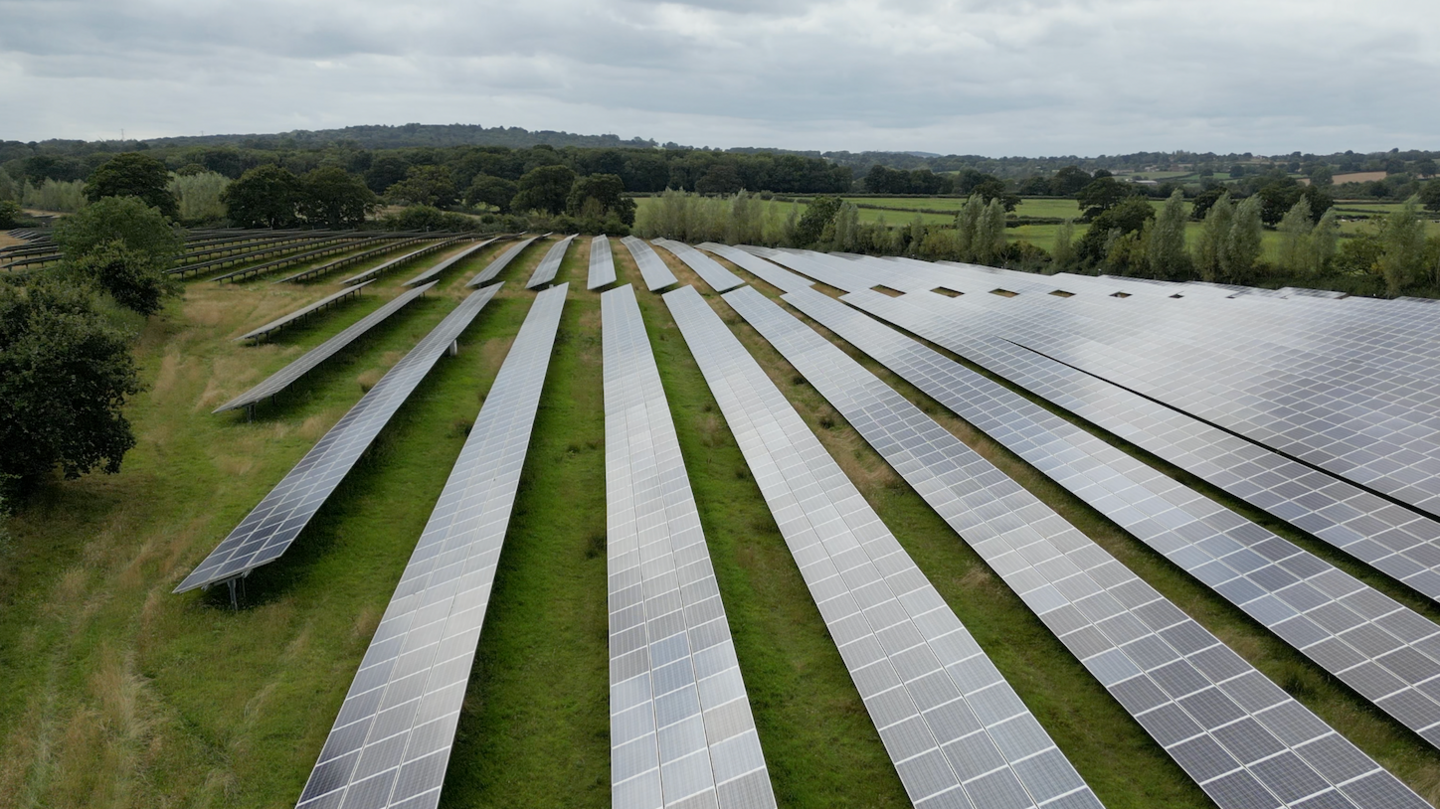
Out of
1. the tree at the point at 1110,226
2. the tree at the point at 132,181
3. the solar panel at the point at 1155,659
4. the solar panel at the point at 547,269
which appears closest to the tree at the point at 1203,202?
the tree at the point at 1110,226

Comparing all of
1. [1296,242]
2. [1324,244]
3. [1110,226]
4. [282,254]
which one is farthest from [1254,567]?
[282,254]

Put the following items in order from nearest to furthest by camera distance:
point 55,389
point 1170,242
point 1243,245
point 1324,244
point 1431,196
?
point 55,389 < point 1324,244 < point 1243,245 < point 1170,242 < point 1431,196

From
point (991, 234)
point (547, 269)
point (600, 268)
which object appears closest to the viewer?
point (547, 269)

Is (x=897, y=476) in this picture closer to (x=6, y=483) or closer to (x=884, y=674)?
(x=884, y=674)

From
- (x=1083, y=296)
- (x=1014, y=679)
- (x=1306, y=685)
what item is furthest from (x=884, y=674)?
(x=1083, y=296)

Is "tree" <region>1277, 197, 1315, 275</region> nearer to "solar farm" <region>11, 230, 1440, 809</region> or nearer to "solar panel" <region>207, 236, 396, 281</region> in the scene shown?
"solar farm" <region>11, 230, 1440, 809</region>

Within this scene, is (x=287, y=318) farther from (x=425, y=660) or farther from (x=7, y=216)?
(x=7, y=216)
